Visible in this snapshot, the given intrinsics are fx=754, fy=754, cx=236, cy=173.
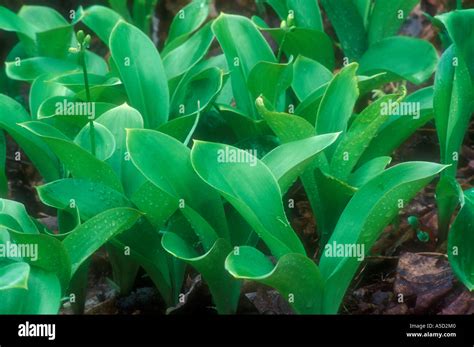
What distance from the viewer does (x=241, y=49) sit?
2225mm

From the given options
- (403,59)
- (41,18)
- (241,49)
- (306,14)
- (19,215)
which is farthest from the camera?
(41,18)

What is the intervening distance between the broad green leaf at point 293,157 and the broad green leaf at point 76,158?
0.39m

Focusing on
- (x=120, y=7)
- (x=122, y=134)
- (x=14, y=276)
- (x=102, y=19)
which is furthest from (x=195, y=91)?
(x=14, y=276)

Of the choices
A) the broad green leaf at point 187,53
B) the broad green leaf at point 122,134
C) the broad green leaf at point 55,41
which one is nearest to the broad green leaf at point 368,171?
the broad green leaf at point 122,134

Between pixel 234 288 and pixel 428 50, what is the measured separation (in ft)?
3.37

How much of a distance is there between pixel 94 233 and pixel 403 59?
118 centimetres

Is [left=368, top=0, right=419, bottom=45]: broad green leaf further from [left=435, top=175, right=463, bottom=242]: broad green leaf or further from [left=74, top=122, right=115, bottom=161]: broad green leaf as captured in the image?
[left=74, top=122, right=115, bottom=161]: broad green leaf

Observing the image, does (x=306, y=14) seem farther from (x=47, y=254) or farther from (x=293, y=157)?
(x=47, y=254)

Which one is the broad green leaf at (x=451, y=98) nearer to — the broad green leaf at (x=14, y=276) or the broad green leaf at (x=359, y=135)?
the broad green leaf at (x=359, y=135)

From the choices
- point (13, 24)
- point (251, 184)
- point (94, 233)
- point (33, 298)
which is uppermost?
point (13, 24)

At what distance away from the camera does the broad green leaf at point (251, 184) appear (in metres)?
1.71

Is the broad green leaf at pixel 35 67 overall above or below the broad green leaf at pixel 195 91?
above

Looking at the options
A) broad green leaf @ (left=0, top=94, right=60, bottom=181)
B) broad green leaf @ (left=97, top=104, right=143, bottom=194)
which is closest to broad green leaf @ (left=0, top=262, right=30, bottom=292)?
broad green leaf @ (left=97, top=104, right=143, bottom=194)

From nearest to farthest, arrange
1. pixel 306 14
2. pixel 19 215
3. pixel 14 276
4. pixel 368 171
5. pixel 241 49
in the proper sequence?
pixel 14 276, pixel 19 215, pixel 368 171, pixel 241 49, pixel 306 14
